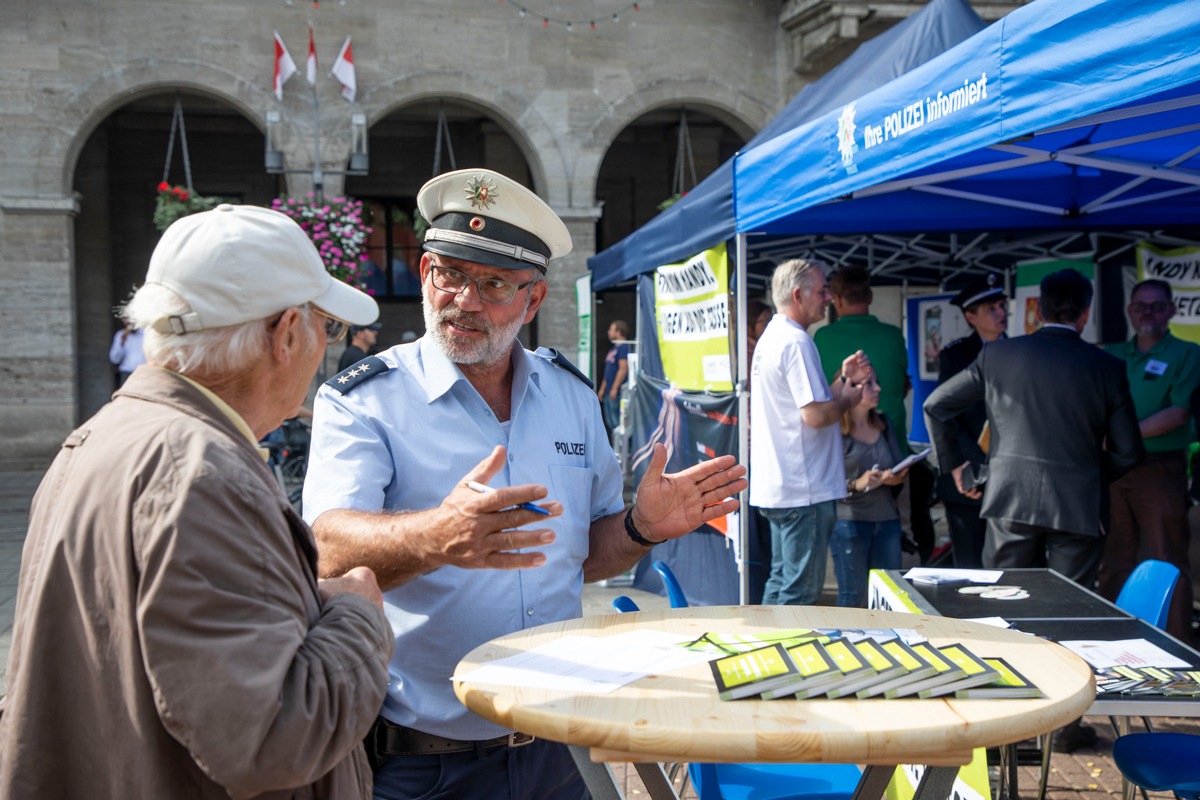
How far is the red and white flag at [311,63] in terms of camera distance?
43.2 ft

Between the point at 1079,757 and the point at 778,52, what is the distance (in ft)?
40.7

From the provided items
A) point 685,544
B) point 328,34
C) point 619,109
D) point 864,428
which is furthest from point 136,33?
point 864,428

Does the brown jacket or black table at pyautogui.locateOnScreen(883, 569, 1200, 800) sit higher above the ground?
the brown jacket

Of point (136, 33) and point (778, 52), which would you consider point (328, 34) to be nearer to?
point (136, 33)

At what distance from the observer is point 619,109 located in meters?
14.3

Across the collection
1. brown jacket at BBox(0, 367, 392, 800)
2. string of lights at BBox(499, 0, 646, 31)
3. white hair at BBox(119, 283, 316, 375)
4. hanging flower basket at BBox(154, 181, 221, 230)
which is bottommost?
brown jacket at BBox(0, 367, 392, 800)

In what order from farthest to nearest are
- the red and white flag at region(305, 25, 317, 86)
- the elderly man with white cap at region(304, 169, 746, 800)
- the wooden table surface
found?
the red and white flag at region(305, 25, 317, 86)
the elderly man with white cap at region(304, 169, 746, 800)
the wooden table surface

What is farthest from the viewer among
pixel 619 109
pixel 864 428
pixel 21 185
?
pixel 619 109

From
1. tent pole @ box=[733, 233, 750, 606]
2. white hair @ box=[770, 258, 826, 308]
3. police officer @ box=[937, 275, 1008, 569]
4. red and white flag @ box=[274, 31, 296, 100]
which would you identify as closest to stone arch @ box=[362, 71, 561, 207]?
red and white flag @ box=[274, 31, 296, 100]

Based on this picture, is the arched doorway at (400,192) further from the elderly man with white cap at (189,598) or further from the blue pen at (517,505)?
the elderly man with white cap at (189,598)

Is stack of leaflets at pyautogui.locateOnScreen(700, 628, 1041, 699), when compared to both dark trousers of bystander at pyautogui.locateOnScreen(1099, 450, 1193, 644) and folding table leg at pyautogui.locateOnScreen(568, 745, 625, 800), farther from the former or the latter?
dark trousers of bystander at pyautogui.locateOnScreen(1099, 450, 1193, 644)

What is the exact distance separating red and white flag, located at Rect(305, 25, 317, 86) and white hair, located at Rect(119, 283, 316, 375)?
41.8ft

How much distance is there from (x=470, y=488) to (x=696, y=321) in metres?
4.63

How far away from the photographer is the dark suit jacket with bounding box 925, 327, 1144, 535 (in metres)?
4.38
